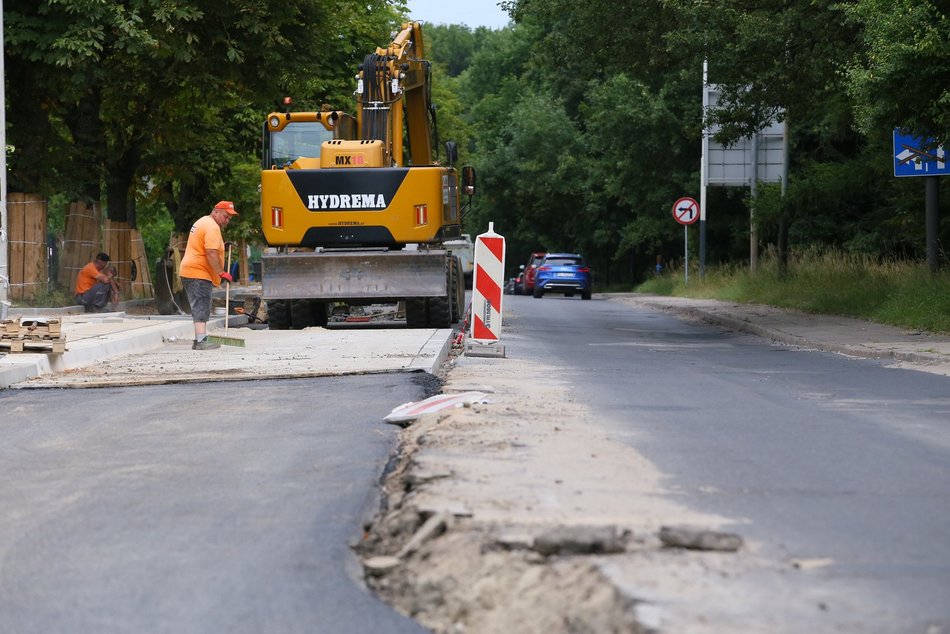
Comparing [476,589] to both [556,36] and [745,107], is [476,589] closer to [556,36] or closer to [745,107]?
[745,107]

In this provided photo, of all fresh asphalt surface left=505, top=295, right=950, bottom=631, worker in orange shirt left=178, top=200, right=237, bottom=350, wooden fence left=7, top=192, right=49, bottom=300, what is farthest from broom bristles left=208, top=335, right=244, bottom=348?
wooden fence left=7, top=192, right=49, bottom=300

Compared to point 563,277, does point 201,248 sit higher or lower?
higher

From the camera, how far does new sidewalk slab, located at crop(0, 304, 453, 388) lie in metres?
13.1

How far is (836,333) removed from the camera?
20.2m

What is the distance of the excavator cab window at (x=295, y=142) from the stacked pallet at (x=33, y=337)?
8.99m

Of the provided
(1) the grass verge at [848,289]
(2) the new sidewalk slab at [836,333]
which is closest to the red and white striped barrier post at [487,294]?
(2) the new sidewalk slab at [836,333]

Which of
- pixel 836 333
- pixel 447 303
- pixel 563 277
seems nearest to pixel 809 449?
pixel 836 333

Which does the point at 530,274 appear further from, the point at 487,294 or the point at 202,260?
the point at 487,294

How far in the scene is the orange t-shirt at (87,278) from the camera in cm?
2788

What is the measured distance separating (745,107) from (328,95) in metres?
15.4

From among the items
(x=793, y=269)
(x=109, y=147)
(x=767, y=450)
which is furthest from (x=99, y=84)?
(x=767, y=450)

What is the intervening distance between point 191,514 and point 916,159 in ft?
55.0

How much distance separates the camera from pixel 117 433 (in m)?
9.19

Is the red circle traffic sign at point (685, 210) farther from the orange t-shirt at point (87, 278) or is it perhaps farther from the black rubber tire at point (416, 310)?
the black rubber tire at point (416, 310)
